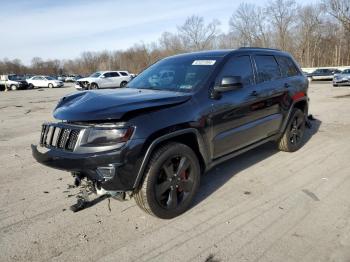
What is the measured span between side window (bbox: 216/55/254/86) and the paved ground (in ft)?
4.77

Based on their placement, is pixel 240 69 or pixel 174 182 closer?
pixel 174 182

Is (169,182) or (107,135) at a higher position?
(107,135)

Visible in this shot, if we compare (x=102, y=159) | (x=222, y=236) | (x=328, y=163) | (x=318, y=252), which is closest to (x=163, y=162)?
(x=102, y=159)

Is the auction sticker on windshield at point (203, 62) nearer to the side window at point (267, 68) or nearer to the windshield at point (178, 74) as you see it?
the windshield at point (178, 74)

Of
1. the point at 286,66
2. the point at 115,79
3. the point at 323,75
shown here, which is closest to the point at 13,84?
the point at 115,79

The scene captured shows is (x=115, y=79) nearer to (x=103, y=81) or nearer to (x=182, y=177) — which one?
(x=103, y=81)

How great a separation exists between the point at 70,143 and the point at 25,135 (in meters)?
6.05

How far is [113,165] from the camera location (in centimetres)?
329

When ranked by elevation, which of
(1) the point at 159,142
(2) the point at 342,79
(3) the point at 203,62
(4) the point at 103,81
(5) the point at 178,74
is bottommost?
(2) the point at 342,79

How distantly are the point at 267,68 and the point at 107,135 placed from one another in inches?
128

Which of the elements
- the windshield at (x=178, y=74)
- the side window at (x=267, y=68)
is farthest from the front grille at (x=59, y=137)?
the side window at (x=267, y=68)

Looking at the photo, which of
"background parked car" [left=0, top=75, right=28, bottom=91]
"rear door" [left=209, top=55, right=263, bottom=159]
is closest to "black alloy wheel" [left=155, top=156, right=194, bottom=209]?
"rear door" [left=209, top=55, right=263, bottom=159]

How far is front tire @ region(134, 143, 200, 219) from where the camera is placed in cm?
355

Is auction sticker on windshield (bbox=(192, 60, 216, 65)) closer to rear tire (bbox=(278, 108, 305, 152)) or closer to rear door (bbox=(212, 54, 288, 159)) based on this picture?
rear door (bbox=(212, 54, 288, 159))
